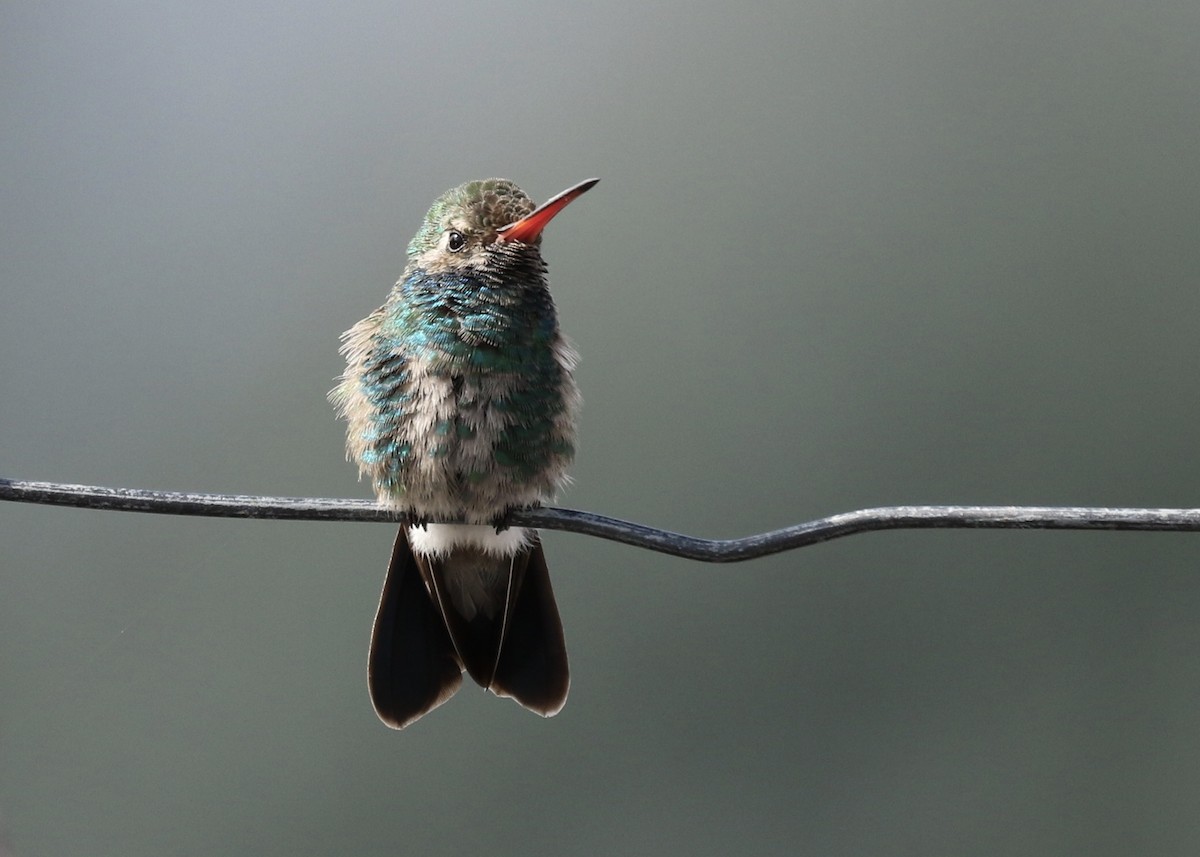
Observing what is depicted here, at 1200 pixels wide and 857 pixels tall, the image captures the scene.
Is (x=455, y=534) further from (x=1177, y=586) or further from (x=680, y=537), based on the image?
(x=1177, y=586)

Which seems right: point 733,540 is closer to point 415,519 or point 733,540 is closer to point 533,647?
point 415,519

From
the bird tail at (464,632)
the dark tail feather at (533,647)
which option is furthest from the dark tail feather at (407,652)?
the dark tail feather at (533,647)

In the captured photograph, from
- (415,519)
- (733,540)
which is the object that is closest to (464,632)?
(415,519)

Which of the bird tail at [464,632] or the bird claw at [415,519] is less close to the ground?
the bird claw at [415,519]

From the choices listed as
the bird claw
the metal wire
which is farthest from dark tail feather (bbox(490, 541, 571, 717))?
the metal wire

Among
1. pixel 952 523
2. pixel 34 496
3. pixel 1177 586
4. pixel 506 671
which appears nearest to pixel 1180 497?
pixel 1177 586

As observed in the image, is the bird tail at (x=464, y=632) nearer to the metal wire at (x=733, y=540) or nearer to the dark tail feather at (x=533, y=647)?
the dark tail feather at (x=533, y=647)
